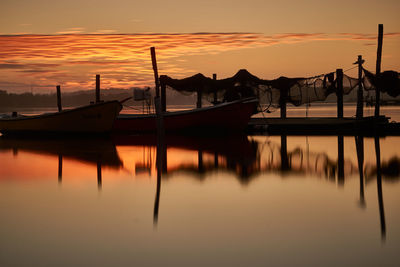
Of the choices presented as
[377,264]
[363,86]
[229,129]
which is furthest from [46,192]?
[363,86]

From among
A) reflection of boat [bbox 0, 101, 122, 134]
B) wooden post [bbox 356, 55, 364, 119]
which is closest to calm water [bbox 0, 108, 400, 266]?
wooden post [bbox 356, 55, 364, 119]

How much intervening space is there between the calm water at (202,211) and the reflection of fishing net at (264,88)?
12845 millimetres

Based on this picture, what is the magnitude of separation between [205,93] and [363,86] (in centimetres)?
911

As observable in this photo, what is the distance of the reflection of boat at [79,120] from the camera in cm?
2909

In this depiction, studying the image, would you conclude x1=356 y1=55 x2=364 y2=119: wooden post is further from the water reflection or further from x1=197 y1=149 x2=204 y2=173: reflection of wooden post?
x1=197 y1=149 x2=204 y2=173: reflection of wooden post

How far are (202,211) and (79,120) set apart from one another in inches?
865

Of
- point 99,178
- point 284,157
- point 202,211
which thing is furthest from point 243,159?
point 202,211

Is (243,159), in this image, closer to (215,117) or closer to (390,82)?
(215,117)

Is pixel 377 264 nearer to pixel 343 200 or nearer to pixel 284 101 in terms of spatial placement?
pixel 343 200

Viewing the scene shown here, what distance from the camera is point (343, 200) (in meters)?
10.1

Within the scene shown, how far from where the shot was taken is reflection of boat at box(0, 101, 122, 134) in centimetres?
2909

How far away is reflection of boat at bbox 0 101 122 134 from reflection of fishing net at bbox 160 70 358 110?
581 centimetres

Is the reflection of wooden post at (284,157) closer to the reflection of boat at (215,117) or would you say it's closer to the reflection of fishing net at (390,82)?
the reflection of boat at (215,117)

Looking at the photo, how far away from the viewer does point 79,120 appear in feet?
98.4
